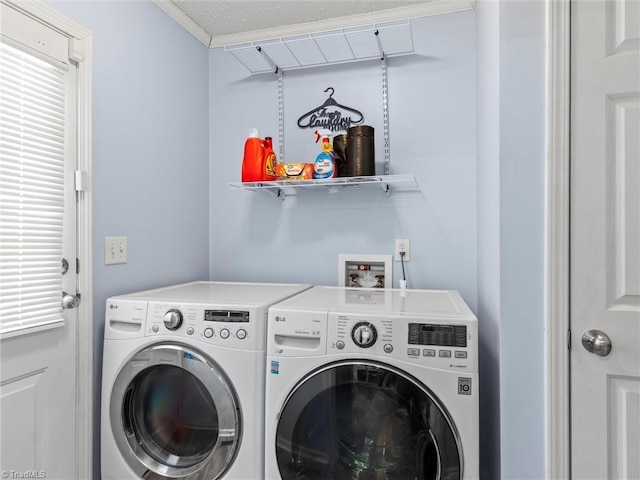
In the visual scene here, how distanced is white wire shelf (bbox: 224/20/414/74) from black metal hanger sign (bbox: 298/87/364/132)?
190 mm

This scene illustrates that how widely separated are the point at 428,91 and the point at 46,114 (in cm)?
165

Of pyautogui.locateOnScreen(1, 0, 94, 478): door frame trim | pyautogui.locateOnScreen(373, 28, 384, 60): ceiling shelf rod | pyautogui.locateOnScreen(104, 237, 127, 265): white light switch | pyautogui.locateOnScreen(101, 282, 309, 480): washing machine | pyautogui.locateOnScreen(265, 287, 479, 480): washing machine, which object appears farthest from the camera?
pyautogui.locateOnScreen(373, 28, 384, 60): ceiling shelf rod

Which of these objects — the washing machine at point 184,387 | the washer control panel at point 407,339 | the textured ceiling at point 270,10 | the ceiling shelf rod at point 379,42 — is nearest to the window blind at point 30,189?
the washing machine at point 184,387

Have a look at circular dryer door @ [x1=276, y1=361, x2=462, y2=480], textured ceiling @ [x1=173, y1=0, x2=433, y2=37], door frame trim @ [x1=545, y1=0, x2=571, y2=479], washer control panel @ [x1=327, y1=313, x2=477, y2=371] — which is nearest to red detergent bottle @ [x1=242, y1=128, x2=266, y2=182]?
textured ceiling @ [x1=173, y1=0, x2=433, y2=37]

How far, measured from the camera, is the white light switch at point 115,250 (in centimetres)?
158

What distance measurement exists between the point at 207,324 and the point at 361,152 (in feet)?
3.38

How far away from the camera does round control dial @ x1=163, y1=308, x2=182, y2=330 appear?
1425mm

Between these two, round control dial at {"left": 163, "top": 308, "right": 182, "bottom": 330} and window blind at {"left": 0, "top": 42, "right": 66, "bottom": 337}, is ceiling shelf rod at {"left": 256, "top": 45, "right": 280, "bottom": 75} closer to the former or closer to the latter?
window blind at {"left": 0, "top": 42, "right": 66, "bottom": 337}

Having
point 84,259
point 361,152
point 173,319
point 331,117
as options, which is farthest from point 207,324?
point 331,117

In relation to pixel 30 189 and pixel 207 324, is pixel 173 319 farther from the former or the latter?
pixel 30 189

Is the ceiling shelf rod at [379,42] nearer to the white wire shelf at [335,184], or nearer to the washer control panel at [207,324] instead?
the white wire shelf at [335,184]

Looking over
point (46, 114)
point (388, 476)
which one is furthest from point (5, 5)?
point (388, 476)

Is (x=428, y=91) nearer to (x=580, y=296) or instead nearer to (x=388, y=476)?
(x=580, y=296)

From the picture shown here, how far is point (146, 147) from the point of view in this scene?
1810 millimetres
